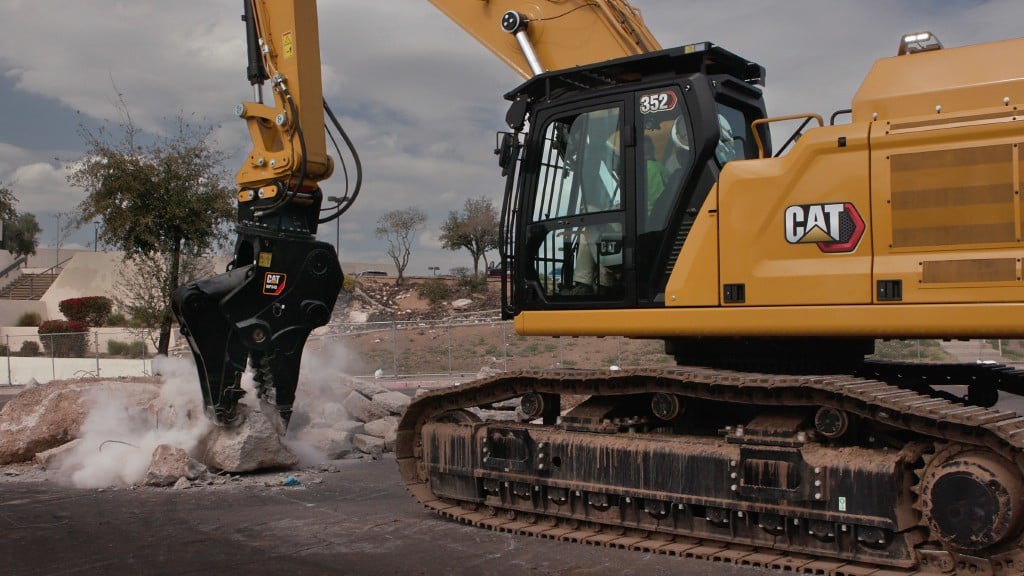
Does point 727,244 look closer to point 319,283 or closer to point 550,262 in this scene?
point 550,262

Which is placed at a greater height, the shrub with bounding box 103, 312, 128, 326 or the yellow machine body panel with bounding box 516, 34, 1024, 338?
the yellow machine body panel with bounding box 516, 34, 1024, 338

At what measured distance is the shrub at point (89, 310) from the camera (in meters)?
43.8

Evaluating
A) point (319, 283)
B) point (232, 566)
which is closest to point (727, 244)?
point (232, 566)

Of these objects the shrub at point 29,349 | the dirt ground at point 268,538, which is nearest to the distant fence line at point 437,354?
the shrub at point 29,349

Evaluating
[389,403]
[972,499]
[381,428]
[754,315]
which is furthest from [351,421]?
[972,499]

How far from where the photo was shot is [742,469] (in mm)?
5695

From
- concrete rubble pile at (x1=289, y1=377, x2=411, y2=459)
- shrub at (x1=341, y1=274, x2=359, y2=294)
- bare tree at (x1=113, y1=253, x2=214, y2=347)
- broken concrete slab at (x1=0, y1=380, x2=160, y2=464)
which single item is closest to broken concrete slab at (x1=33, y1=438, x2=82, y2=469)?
broken concrete slab at (x1=0, y1=380, x2=160, y2=464)

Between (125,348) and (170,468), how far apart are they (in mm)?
26218

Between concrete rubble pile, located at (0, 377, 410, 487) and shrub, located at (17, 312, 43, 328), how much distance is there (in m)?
38.5

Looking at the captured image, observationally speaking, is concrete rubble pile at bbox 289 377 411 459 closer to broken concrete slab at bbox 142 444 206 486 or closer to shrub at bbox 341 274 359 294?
broken concrete slab at bbox 142 444 206 486

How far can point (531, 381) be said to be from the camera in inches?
271

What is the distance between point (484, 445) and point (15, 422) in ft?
21.5

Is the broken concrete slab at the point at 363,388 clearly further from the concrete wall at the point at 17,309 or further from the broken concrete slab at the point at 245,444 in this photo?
the concrete wall at the point at 17,309

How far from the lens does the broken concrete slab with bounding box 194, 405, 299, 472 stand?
358 inches
